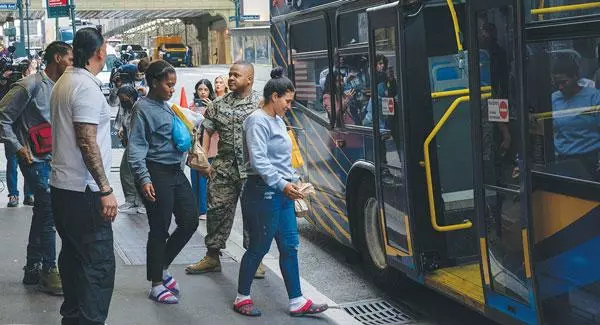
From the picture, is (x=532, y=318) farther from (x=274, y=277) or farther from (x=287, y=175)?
(x=274, y=277)

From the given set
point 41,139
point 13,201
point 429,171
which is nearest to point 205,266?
point 41,139

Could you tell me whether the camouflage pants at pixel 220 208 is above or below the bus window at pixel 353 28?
below

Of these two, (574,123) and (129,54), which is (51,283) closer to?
Answer: (574,123)

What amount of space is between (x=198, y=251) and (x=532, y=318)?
4306 millimetres

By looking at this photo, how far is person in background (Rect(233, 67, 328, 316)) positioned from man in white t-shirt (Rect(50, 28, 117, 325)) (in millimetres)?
1189

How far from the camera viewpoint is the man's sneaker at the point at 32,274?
7.55m

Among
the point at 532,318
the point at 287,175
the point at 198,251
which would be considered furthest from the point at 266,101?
the point at 198,251

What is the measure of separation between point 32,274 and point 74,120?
250 centimetres

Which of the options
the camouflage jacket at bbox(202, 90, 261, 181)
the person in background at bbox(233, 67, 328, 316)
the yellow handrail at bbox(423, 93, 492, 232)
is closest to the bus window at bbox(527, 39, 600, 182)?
the yellow handrail at bbox(423, 93, 492, 232)

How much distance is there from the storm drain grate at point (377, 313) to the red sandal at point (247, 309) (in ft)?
2.88

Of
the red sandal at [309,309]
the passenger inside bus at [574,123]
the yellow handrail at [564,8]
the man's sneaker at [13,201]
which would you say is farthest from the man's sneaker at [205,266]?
the man's sneaker at [13,201]

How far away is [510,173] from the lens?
5641mm

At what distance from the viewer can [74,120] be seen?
5473 millimetres

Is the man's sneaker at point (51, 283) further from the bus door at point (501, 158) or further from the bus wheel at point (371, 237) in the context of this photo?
the bus door at point (501, 158)
